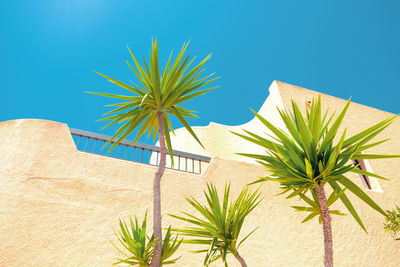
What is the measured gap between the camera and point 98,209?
4.29m

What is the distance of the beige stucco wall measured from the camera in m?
3.86

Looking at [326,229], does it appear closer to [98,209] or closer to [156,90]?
[156,90]

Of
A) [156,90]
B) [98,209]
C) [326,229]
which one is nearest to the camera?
[326,229]

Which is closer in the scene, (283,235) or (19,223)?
(19,223)

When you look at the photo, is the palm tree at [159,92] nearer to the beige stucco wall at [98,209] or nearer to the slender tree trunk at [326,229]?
the slender tree trunk at [326,229]

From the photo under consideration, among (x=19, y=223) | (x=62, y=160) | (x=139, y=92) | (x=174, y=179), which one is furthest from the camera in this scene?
(x=174, y=179)

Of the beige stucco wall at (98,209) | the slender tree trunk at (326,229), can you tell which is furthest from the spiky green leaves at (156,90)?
the beige stucco wall at (98,209)

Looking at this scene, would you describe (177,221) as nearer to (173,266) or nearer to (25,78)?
(173,266)

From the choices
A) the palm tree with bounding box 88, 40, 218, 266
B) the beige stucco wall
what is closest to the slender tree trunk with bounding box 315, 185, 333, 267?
the palm tree with bounding box 88, 40, 218, 266

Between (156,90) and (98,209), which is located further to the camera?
(98,209)

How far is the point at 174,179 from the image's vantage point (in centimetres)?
505

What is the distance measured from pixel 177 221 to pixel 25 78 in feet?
242

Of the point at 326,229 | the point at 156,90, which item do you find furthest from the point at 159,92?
the point at 326,229

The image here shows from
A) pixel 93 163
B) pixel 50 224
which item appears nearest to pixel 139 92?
pixel 93 163
